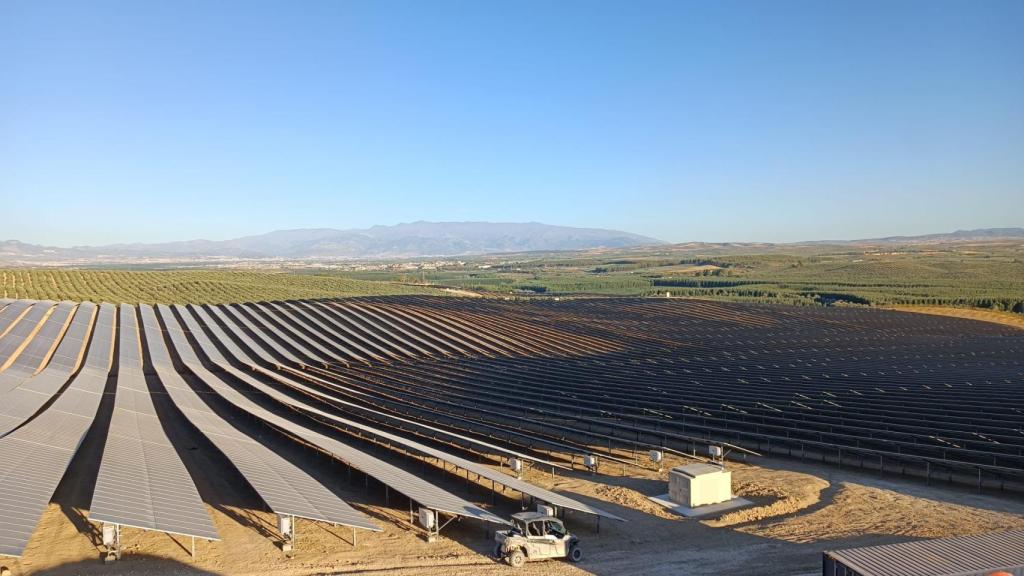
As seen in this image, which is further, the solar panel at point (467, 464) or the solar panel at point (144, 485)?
the solar panel at point (467, 464)

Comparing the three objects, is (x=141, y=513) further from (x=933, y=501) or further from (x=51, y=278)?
(x=51, y=278)

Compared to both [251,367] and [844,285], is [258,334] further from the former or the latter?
[844,285]

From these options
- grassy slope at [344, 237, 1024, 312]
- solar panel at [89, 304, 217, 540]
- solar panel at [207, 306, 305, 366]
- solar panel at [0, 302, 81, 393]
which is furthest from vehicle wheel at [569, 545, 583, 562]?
grassy slope at [344, 237, 1024, 312]

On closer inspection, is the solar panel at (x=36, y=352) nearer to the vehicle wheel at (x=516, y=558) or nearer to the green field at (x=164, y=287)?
Result: the vehicle wheel at (x=516, y=558)

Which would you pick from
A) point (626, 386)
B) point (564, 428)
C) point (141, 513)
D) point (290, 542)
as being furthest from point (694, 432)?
point (141, 513)

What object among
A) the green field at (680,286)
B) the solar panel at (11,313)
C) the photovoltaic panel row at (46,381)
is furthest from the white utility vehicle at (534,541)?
the green field at (680,286)

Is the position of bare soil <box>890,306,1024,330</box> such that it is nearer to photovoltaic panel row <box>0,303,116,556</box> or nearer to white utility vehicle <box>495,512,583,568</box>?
white utility vehicle <box>495,512,583,568</box>
